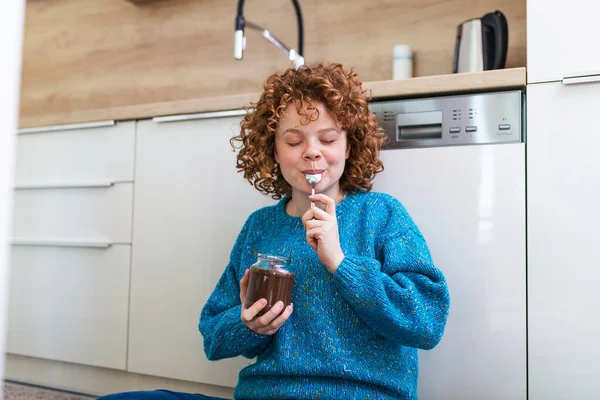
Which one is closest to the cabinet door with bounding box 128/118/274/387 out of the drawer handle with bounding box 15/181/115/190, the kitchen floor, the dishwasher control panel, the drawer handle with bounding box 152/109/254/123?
the drawer handle with bounding box 152/109/254/123

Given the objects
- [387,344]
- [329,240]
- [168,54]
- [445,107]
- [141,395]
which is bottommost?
[141,395]

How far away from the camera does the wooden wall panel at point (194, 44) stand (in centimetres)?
180

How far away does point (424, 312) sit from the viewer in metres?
0.99

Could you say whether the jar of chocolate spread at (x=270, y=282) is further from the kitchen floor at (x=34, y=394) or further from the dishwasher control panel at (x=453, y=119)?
the kitchen floor at (x=34, y=394)

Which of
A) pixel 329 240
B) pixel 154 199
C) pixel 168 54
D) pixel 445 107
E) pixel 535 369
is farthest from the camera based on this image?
pixel 168 54

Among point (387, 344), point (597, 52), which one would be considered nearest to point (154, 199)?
point (387, 344)

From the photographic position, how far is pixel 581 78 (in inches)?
45.8

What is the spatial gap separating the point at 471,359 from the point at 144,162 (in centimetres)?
105

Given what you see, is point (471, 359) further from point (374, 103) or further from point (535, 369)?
point (374, 103)

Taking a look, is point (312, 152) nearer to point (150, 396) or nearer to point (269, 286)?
point (269, 286)

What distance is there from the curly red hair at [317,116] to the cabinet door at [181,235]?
276mm

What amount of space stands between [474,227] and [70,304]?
1242 millimetres

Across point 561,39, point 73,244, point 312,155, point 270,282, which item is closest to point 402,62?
point 561,39

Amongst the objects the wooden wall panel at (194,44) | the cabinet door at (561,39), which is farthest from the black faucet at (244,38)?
the cabinet door at (561,39)
